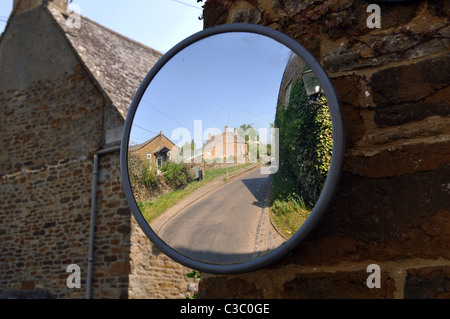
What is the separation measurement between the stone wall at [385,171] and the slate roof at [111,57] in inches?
264

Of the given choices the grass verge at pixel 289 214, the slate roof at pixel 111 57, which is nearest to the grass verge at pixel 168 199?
the grass verge at pixel 289 214

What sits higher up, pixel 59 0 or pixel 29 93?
pixel 59 0

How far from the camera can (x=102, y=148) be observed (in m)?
7.74

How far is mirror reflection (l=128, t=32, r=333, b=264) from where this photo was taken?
53.6 inches

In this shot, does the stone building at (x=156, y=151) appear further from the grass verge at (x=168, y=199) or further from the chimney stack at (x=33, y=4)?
the chimney stack at (x=33, y=4)

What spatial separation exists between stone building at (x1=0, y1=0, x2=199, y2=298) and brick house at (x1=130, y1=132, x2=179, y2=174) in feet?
18.3

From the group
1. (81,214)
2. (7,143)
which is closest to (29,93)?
(7,143)

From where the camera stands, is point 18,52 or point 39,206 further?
point 18,52

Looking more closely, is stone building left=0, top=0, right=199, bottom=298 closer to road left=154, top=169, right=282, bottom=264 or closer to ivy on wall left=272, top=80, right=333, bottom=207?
road left=154, top=169, right=282, bottom=264

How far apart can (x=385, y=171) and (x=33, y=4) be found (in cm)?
1095

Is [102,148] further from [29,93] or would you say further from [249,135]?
[249,135]

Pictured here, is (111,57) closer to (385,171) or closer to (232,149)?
(232,149)

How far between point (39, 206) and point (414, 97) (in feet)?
27.2

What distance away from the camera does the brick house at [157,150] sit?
65.3 inches
